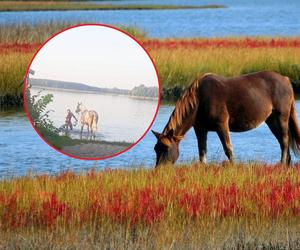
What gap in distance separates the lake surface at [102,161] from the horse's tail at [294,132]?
45 centimetres

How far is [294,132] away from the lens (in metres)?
12.0

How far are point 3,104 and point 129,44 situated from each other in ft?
30.4

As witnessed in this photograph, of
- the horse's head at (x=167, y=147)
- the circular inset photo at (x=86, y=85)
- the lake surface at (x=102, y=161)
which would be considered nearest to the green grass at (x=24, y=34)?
the lake surface at (x=102, y=161)

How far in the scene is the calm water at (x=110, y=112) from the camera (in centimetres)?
1151

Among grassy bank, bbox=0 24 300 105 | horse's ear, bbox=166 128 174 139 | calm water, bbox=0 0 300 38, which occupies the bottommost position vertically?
calm water, bbox=0 0 300 38

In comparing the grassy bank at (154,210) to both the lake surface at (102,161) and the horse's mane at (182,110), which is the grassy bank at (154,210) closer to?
the horse's mane at (182,110)

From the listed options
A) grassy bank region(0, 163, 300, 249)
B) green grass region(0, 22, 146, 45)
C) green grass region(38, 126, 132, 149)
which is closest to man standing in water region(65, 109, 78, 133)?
green grass region(38, 126, 132, 149)

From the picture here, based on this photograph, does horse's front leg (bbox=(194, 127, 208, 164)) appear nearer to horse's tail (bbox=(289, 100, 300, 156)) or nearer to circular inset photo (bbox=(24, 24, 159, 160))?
circular inset photo (bbox=(24, 24, 159, 160))

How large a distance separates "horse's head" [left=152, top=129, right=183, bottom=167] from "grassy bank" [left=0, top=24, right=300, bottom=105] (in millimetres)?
10124

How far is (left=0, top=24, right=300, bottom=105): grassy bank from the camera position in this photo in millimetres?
20906

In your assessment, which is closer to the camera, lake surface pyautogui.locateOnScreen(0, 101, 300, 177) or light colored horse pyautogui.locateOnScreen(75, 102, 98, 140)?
light colored horse pyautogui.locateOnScreen(75, 102, 98, 140)

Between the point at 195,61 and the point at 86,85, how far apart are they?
10918mm

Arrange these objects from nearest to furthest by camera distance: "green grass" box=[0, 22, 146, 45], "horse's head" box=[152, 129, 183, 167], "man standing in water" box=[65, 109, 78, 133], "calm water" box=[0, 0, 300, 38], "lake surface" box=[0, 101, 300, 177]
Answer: "horse's head" box=[152, 129, 183, 167] → "man standing in water" box=[65, 109, 78, 133] → "lake surface" box=[0, 101, 300, 177] → "green grass" box=[0, 22, 146, 45] → "calm water" box=[0, 0, 300, 38]

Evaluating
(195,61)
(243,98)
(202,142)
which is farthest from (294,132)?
(195,61)
